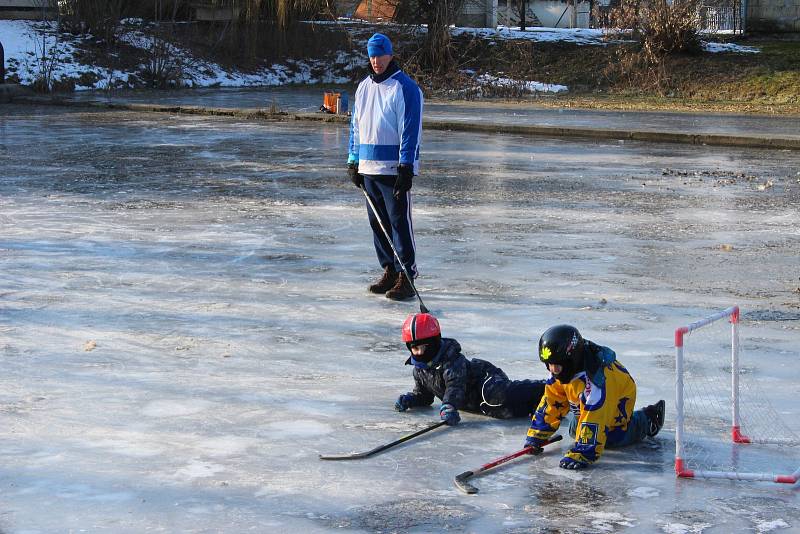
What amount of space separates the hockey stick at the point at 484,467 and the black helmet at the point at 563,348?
0.40m

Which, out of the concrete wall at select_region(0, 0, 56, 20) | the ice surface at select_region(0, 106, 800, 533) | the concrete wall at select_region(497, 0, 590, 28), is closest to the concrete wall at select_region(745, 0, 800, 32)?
the concrete wall at select_region(497, 0, 590, 28)

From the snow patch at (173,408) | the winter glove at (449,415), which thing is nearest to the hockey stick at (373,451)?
the winter glove at (449,415)

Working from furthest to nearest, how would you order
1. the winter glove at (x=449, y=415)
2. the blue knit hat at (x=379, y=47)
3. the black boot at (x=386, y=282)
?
1. the black boot at (x=386, y=282)
2. the blue knit hat at (x=379, y=47)
3. the winter glove at (x=449, y=415)

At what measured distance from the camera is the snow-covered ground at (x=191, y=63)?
1447 inches

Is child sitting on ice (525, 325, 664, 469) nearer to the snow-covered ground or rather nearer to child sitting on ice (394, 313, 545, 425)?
child sitting on ice (394, 313, 545, 425)

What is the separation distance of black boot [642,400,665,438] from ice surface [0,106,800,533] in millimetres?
65

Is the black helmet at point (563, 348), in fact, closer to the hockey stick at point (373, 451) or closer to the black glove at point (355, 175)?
the hockey stick at point (373, 451)

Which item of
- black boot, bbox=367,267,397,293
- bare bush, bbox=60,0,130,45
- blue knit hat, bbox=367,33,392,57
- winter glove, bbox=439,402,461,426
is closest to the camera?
winter glove, bbox=439,402,461,426

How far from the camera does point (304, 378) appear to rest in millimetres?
6812

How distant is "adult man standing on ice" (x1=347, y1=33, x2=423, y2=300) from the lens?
902 cm

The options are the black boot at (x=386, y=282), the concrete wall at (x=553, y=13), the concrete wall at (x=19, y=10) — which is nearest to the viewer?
the black boot at (x=386, y=282)

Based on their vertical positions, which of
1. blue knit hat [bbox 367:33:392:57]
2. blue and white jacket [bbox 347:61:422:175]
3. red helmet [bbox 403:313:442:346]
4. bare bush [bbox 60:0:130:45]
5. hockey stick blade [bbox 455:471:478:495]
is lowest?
hockey stick blade [bbox 455:471:478:495]

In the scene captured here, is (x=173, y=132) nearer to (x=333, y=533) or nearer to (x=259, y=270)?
(x=259, y=270)

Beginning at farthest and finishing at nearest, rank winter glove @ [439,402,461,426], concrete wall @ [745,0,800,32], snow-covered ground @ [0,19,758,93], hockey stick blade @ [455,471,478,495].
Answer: concrete wall @ [745,0,800,32] → snow-covered ground @ [0,19,758,93] → winter glove @ [439,402,461,426] → hockey stick blade @ [455,471,478,495]
